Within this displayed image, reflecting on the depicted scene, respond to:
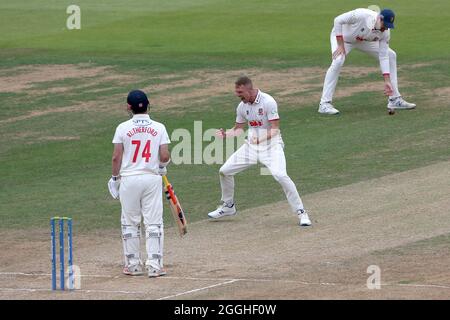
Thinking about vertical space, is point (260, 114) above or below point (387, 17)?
below

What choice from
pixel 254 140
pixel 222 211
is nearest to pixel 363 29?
pixel 254 140

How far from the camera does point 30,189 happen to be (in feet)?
68.0

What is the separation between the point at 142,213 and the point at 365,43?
11256mm

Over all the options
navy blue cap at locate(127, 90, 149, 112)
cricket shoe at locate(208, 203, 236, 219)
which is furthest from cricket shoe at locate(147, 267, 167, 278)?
cricket shoe at locate(208, 203, 236, 219)

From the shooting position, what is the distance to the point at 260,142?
17.7 metres

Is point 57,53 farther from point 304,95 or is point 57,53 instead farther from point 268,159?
point 268,159

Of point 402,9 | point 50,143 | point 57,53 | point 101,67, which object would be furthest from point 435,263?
point 402,9

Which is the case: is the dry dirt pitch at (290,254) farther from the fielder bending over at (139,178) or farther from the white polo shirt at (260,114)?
the white polo shirt at (260,114)

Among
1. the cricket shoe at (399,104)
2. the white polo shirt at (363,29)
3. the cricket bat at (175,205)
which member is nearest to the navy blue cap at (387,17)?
the white polo shirt at (363,29)

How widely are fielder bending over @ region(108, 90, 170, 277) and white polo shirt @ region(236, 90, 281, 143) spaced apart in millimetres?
2857

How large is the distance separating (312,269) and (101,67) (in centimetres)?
1730

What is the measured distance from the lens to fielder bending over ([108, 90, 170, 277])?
14898mm

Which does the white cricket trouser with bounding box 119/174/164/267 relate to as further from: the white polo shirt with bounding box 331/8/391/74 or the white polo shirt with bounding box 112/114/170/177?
the white polo shirt with bounding box 331/8/391/74

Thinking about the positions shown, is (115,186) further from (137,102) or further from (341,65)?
Answer: (341,65)
